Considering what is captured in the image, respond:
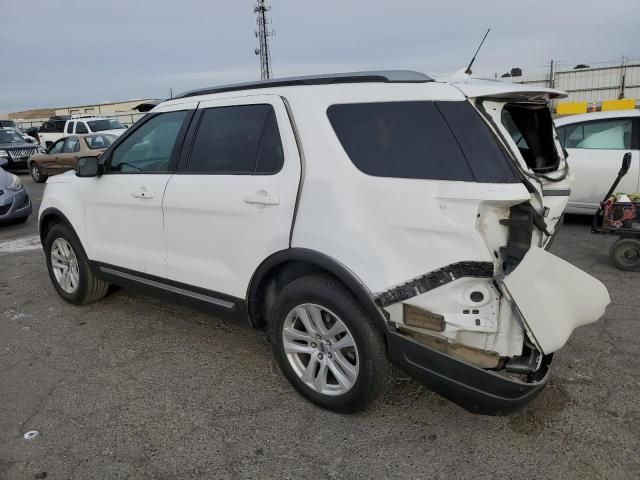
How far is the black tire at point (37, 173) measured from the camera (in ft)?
52.4

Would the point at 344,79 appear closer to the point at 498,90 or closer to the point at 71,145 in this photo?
the point at 498,90

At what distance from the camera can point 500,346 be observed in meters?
2.41

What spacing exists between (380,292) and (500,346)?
0.60 metres

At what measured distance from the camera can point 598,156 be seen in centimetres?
674

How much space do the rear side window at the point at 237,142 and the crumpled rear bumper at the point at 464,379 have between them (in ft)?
4.06

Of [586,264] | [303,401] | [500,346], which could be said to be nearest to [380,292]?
[500,346]

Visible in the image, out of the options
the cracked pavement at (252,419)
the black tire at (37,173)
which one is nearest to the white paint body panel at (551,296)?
the cracked pavement at (252,419)

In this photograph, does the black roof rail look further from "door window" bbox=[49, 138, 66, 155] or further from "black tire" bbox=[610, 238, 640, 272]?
"door window" bbox=[49, 138, 66, 155]

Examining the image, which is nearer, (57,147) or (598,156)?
Answer: (598,156)

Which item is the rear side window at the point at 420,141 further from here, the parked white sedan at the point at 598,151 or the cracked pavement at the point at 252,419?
the parked white sedan at the point at 598,151

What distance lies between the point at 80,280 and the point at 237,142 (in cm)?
227

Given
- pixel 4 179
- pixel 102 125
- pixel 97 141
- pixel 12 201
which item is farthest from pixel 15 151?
pixel 12 201

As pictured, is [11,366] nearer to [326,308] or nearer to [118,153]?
[118,153]

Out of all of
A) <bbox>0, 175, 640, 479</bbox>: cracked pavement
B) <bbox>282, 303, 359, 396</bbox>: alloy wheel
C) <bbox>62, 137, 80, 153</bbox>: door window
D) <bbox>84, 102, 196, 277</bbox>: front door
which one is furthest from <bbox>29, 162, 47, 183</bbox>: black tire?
<bbox>282, 303, 359, 396</bbox>: alloy wheel
